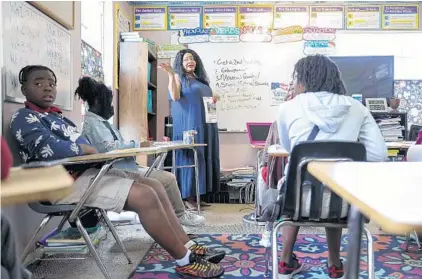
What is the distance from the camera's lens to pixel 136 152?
5.63ft

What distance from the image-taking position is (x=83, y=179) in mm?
1868

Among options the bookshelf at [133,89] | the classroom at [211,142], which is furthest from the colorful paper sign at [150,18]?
the bookshelf at [133,89]

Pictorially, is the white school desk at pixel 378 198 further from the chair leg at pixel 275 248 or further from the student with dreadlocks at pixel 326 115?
the student with dreadlocks at pixel 326 115

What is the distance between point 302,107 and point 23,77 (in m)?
1.28

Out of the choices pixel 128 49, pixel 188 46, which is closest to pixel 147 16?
pixel 188 46

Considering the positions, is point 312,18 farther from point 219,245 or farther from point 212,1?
point 219,245

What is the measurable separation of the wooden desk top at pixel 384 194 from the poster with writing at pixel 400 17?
4.45 metres

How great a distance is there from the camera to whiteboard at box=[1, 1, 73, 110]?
1911mm

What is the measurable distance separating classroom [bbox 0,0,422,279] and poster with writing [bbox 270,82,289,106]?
12mm

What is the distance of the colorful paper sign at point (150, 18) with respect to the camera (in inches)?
194

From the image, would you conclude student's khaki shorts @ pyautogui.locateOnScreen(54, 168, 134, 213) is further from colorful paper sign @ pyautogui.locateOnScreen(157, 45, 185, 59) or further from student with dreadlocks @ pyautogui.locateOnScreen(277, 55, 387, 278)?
colorful paper sign @ pyautogui.locateOnScreen(157, 45, 185, 59)

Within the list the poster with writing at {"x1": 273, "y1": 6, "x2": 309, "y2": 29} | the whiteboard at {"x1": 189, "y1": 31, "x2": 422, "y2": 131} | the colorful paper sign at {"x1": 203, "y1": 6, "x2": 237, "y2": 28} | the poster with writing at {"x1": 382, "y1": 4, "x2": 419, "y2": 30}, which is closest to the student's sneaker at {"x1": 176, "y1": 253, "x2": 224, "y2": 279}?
the whiteboard at {"x1": 189, "y1": 31, "x2": 422, "y2": 131}

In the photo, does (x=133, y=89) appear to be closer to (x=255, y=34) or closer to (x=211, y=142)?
(x=211, y=142)

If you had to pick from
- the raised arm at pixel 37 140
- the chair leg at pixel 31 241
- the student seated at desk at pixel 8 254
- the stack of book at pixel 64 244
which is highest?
the raised arm at pixel 37 140
